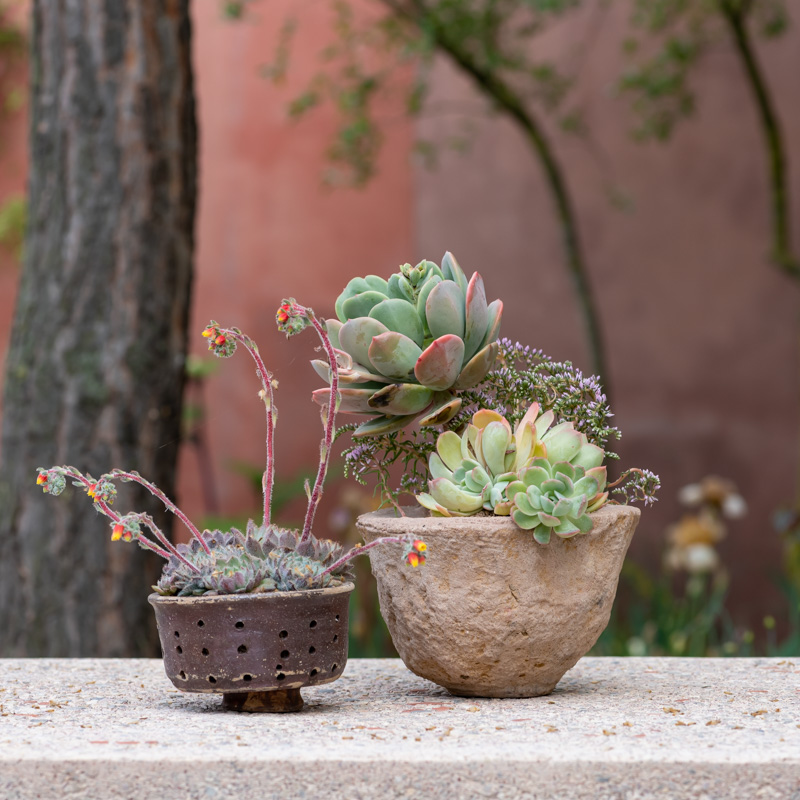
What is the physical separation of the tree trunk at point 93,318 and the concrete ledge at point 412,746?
0.74 meters

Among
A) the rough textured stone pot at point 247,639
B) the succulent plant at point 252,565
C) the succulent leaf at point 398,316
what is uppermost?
the succulent leaf at point 398,316

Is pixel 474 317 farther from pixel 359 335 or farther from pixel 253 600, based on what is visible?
pixel 253 600

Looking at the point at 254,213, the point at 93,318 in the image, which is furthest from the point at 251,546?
the point at 254,213

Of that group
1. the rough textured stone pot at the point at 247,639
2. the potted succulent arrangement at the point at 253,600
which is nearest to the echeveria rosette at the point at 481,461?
the potted succulent arrangement at the point at 253,600

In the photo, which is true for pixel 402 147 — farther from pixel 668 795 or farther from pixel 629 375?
pixel 668 795

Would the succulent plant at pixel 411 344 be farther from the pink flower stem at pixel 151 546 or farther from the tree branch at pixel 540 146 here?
the tree branch at pixel 540 146

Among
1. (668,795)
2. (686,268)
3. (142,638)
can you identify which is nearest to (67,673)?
(142,638)

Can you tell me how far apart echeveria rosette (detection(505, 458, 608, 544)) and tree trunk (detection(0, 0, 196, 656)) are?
1.18 m

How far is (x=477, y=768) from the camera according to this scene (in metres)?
1.06

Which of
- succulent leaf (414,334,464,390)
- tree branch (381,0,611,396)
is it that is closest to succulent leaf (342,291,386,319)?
succulent leaf (414,334,464,390)

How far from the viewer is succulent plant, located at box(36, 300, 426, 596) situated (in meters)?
1.31

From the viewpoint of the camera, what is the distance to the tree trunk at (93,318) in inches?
87.7

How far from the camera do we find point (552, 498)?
134cm

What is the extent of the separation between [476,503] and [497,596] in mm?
130
